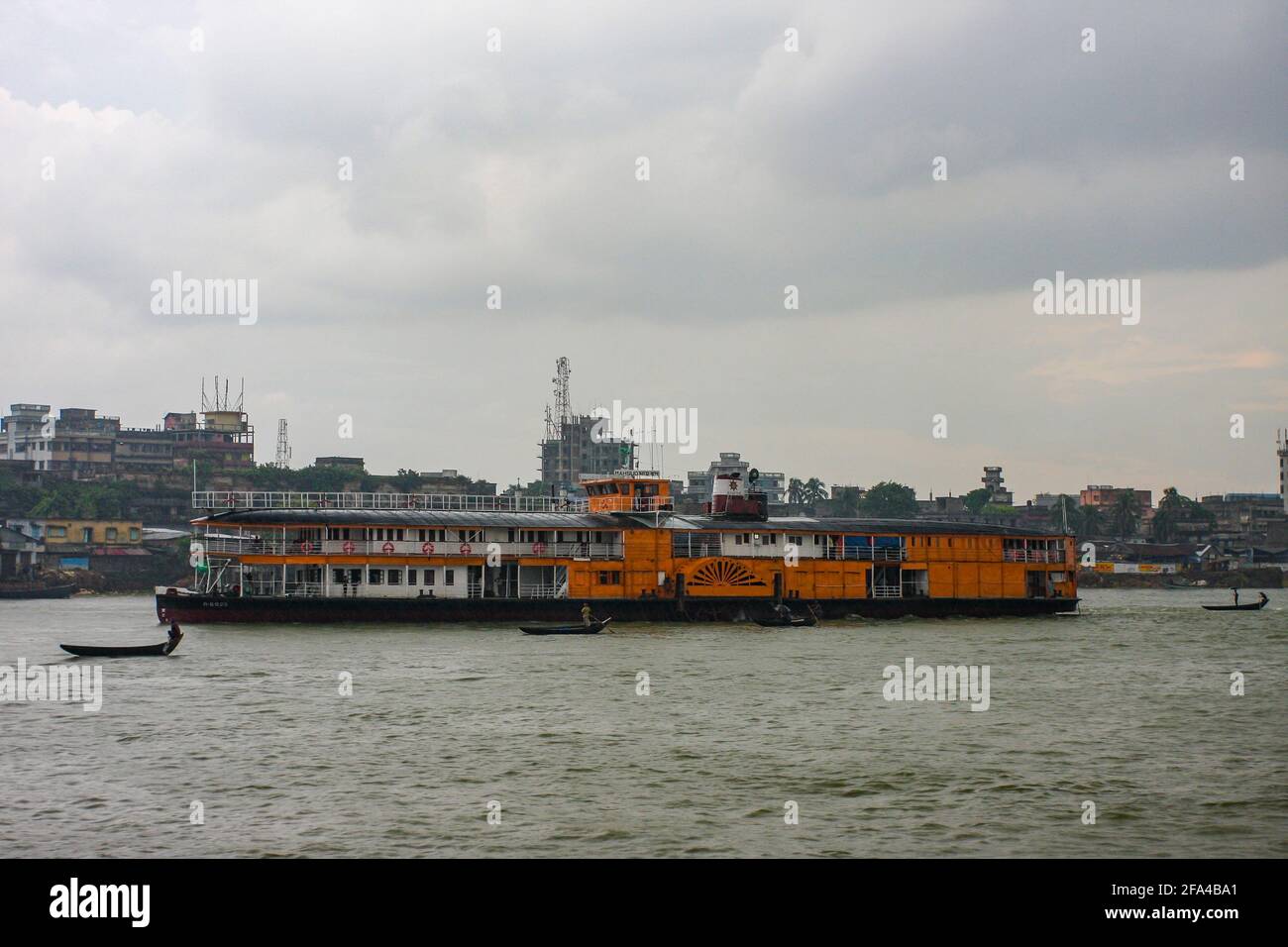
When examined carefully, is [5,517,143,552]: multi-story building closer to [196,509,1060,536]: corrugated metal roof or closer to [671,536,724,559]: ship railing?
[196,509,1060,536]: corrugated metal roof

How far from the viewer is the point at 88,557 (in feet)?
438

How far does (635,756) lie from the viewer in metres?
32.2

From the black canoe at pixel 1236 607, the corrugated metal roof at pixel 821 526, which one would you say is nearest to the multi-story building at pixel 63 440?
the corrugated metal roof at pixel 821 526

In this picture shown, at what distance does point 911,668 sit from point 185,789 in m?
29.9

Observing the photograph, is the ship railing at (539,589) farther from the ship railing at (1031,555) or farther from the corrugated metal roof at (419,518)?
the ship railing at (1031,555)

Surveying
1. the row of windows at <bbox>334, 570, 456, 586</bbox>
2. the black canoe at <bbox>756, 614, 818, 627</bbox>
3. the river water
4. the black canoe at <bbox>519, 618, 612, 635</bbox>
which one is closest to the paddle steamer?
the row of windows at <bbox>334, 570, 456, 586</bbox>

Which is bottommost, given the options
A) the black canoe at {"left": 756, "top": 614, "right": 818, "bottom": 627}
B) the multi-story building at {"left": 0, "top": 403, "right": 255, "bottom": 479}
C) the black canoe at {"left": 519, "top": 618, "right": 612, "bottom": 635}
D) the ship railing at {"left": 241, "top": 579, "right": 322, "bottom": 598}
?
the black canoe at {"left": 756, "top": 614, "right": 818, "bottom": 627}

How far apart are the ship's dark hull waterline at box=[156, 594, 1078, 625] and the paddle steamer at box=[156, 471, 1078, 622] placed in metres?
0.08

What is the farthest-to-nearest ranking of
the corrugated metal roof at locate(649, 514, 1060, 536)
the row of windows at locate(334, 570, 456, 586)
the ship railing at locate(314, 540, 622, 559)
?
the corrugated metal roof at locate(649, 514, 1060, 536) → the row of windows at locate(334, 570, 456, 586) → the ship railing at locate(314, 540, 622, 559)

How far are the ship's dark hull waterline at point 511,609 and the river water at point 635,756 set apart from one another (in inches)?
400

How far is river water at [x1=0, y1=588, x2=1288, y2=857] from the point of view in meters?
24.0
